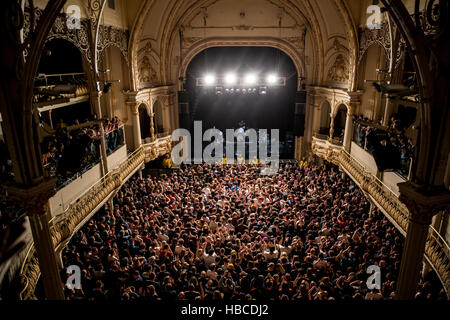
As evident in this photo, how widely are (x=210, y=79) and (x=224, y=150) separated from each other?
5117mm

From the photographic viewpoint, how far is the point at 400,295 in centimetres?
405

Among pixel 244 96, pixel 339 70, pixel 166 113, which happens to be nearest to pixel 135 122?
pixel 166 113

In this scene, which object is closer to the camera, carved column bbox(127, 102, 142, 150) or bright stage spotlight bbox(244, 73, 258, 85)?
carved column bbox(127, 102, 142, 150)

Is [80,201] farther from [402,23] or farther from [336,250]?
[402,23]

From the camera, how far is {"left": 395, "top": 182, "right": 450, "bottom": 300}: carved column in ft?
11.7

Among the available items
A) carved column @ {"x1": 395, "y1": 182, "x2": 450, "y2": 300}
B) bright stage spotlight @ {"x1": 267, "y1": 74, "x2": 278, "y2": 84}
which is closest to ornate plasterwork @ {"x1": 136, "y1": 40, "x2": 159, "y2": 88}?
bright stage spotlight @ {"x1": 267, "y1": 74, "x2": 278, "y2": 84}

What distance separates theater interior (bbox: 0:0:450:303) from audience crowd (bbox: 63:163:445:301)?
0.05m

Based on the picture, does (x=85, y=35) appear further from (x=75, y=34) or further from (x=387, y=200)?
(x=387, y=200)

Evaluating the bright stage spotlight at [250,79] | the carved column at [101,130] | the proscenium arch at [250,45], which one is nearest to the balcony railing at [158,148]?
the carved column at [101,130]

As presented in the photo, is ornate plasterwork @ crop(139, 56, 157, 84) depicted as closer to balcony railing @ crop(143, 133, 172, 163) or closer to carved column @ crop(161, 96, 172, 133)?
carved column @ crop(161, 96, 172, 133)

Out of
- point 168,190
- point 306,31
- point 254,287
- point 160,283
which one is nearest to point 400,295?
point 254,287

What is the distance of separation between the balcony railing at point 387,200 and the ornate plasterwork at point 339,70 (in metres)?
3.09

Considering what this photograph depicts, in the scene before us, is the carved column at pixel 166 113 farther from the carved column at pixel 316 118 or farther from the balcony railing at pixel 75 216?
the carved column at pixel 316 118

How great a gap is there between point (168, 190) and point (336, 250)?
6.70 metres
